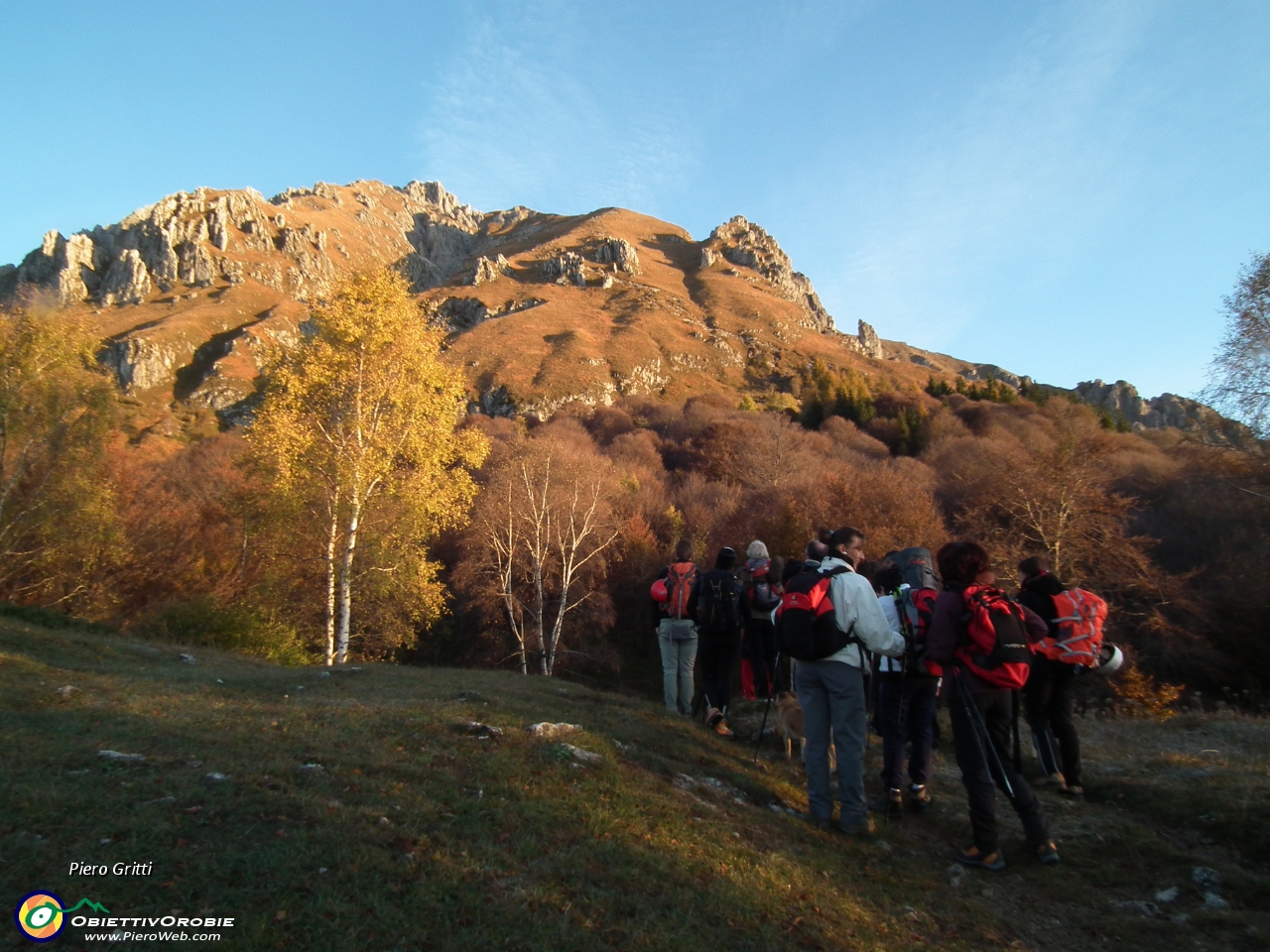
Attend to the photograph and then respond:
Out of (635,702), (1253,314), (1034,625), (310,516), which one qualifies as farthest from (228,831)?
(1253,314)

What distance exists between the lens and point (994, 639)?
585 cm

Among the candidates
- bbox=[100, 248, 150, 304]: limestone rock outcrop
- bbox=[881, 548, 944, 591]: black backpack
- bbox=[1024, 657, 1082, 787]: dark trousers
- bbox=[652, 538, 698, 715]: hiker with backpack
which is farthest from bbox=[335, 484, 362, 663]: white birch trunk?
bbox=[100, 248, 150, 304]: limestone rock outcrop

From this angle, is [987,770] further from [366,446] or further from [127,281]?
[127,281]

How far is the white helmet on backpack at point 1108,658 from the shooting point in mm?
7609

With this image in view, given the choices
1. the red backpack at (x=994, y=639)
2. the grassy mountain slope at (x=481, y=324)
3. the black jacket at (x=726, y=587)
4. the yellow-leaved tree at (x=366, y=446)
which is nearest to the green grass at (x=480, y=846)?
the red backpack at (x=994, y=639)

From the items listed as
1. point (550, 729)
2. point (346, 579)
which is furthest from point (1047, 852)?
point (346, 579)

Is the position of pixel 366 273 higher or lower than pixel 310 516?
higher

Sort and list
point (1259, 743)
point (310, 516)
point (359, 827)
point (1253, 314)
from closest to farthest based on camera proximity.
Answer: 1. point (359, 827)
2. point (1259, 743)
3. point (310, 516)
4. point (1253, 314)

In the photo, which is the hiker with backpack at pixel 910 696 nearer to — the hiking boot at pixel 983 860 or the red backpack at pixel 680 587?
the hiking boot at pixel 983 860

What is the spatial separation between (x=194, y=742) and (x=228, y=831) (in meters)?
2.23

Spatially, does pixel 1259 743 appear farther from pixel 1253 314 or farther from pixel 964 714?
pixel 1253 314

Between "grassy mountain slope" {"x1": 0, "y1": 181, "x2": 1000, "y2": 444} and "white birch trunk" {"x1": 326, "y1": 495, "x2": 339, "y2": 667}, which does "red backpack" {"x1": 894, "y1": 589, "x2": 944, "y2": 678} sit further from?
"grassy mountain slope" {"x1": 0, "y1": 181, "x2": 1000, "y2": 444}

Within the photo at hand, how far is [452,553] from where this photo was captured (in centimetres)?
4459

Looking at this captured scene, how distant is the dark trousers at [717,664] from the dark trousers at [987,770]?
4.66 m
